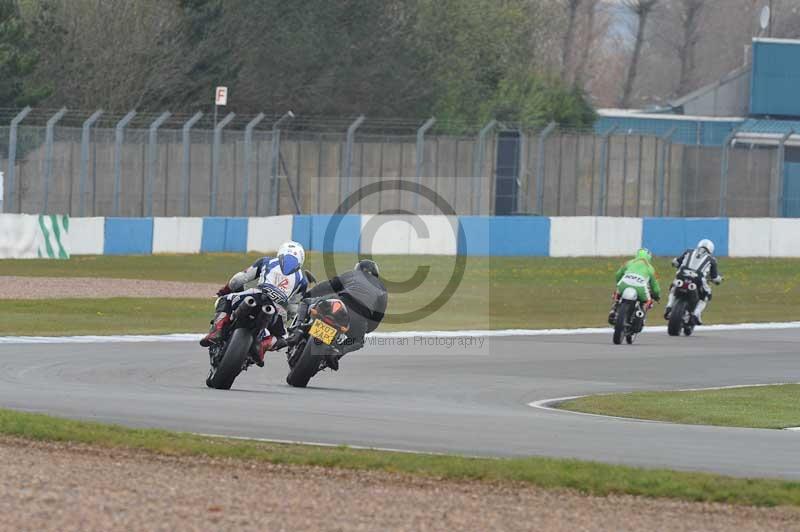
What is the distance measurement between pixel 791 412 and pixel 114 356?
276 inches

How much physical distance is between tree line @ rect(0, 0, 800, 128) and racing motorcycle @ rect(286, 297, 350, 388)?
28.6 m

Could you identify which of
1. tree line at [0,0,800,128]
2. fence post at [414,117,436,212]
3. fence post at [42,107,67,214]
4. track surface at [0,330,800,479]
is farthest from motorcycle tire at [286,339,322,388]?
tree line at [0,0,800,128]

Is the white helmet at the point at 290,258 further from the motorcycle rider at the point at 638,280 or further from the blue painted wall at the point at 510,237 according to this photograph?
the blue painted wall at the point at 510,237

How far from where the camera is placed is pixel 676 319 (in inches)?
894

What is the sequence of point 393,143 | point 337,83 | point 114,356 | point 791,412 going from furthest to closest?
point 337,83 → point 393,143 → point 114,356 → point 791,412

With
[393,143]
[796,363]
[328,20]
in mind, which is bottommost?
[796,363]

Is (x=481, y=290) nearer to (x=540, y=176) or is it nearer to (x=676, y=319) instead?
(x=676, y=319)

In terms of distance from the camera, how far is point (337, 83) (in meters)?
52.0

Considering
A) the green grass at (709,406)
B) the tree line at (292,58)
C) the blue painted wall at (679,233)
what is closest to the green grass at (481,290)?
the blue painted wall at (679,233)

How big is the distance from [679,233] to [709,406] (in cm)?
2395

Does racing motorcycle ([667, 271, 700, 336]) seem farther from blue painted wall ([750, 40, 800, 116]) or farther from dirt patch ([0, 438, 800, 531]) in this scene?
blue painted wall ([750, 40, 800, 116])

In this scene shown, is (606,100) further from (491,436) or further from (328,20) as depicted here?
(491,436)

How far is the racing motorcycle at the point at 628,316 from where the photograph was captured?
809 inches

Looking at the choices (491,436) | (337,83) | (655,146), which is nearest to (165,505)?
(491,436)
